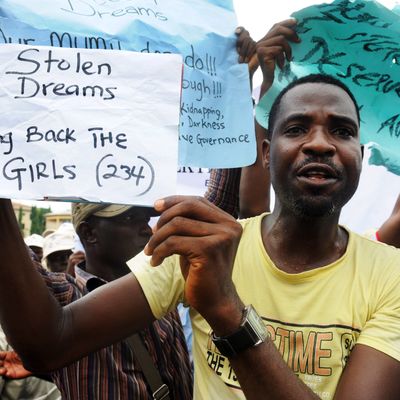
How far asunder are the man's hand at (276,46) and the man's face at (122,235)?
1.09 meters

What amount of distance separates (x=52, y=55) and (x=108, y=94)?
0.17 m

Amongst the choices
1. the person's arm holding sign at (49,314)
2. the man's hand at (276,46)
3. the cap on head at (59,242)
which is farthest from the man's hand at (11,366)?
the cap on head at (59,242)

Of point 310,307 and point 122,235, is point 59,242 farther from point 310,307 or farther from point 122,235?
point 310,307

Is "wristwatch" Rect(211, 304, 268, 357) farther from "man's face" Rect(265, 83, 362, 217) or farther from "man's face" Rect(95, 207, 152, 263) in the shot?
"man's face" Rect(95, 207, 152, 263)

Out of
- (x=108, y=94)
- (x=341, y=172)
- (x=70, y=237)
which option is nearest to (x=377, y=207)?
(x=341, y=172)

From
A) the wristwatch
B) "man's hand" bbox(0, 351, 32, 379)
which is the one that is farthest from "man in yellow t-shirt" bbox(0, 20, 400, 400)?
"man's hand" bbox(0, 351, 32, 379)

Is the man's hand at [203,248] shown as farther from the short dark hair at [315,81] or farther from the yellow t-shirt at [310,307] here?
the short dark hair at [315,81]

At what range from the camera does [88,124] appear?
136cm

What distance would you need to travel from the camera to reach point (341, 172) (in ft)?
5.63

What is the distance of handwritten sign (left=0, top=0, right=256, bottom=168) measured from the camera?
1.80 m

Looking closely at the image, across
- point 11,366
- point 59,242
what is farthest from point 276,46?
point 59,242

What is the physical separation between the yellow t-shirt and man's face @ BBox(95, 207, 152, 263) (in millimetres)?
1229

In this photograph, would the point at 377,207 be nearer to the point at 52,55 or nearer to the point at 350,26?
the point at 350,26

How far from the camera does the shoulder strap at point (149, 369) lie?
222 centimetres
